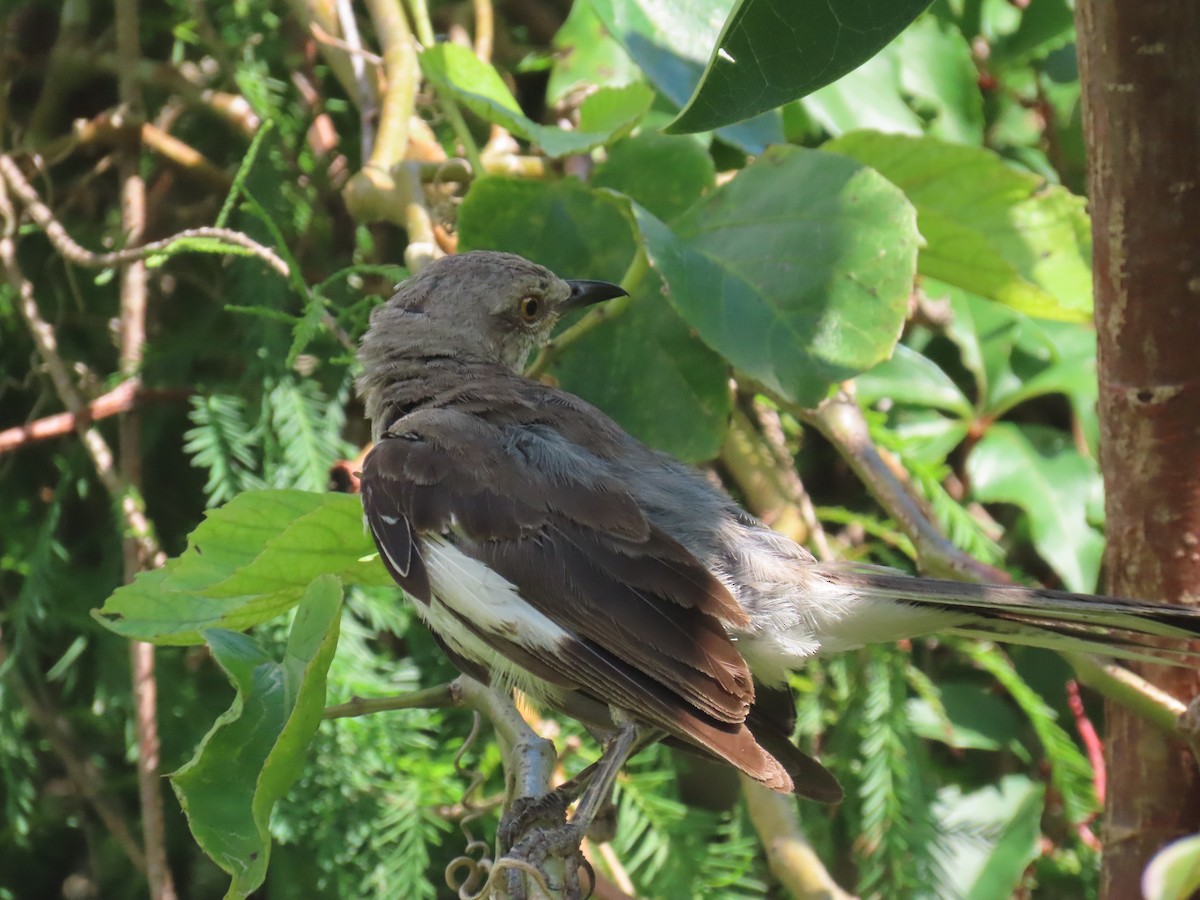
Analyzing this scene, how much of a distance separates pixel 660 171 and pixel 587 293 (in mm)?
308

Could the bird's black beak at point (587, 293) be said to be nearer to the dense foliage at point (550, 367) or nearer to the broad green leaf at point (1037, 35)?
the dense foliage at point (550, 367)

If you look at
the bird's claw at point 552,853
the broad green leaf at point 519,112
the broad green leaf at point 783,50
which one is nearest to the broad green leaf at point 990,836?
the bird's claw at point 552,853

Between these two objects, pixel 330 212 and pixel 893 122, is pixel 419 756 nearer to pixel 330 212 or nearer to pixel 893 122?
pixel 330 212

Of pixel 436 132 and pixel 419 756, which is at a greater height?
pixel 436 132

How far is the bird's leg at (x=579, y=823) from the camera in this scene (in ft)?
6.20

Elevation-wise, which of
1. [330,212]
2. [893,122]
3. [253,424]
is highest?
[893,122]

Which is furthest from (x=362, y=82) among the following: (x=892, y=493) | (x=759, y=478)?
(x=892, y=493)

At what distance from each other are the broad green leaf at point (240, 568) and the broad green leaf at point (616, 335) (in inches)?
26.1

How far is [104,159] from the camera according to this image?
3.31m

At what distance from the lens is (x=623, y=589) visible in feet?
6.88

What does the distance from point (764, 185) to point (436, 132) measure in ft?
4.44

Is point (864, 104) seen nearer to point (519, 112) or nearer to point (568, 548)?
point (519, 112)

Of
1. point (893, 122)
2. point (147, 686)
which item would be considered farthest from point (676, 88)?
point (147, 686)

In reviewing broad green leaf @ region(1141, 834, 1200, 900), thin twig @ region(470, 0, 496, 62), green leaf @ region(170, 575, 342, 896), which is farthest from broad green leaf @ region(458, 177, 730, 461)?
broad green leaf @ region(1141, 834, 1200, 900)
